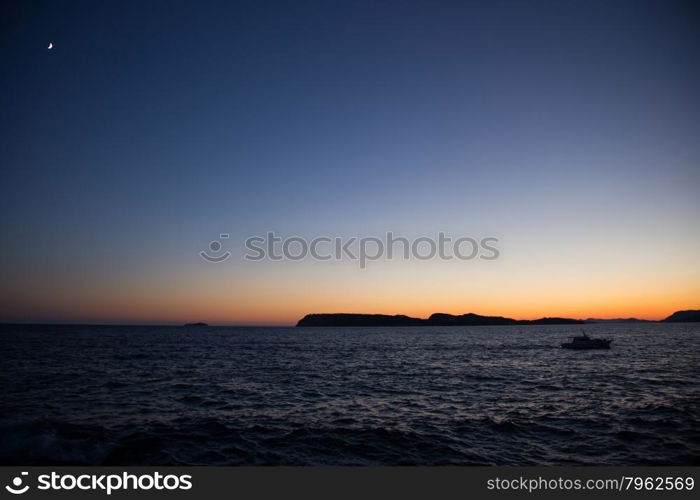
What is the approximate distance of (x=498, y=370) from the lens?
40438 mm

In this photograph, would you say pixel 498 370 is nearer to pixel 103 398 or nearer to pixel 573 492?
pixel 573 492

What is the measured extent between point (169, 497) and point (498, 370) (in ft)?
128

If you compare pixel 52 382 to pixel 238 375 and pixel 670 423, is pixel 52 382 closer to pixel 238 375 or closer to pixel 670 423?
pixel 238 375

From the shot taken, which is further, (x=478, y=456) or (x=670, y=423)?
(x=670, y=423)

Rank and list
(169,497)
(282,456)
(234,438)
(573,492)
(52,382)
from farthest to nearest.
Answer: (52,382) < (234,438) < (282,456) < (573,492) < (169,497)

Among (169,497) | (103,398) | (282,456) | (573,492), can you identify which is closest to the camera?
(169,497)

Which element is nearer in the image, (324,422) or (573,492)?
(573,492)

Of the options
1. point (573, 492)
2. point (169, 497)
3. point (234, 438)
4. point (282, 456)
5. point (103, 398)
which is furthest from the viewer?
point (103, 398)

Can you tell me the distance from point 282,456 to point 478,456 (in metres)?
8.46

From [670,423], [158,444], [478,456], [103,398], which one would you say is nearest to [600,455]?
[478,456]

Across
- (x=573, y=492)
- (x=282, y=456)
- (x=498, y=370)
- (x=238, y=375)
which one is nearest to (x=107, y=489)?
(x=282, y=456)

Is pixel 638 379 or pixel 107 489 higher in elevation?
pixel 107 489

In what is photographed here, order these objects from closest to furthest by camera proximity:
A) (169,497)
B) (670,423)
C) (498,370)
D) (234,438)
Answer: (169,497)
(234,438)
(670,423)
(498,370)

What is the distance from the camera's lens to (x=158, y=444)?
52.5ft
